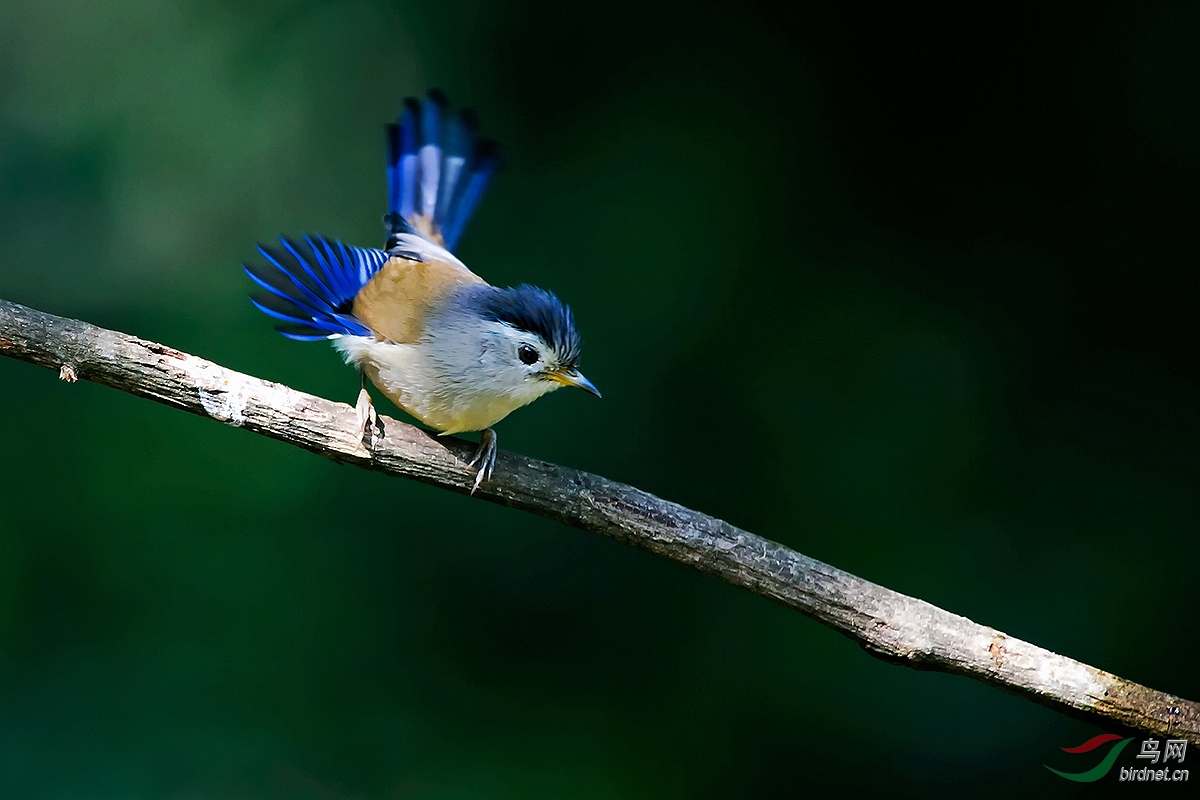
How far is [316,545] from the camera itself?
132 inches

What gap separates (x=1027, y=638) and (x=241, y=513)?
2511 mm

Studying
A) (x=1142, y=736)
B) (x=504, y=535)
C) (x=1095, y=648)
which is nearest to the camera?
(x=1142, y=736)

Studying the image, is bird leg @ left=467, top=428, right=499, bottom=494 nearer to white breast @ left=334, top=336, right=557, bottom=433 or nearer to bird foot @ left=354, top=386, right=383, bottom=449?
white breast @ left=334, top=336, right=557, bottom=433

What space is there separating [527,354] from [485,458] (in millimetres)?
259

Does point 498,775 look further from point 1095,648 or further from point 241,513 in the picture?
point 1095,648

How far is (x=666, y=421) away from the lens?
3.43 m

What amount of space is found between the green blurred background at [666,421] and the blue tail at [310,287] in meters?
0.89

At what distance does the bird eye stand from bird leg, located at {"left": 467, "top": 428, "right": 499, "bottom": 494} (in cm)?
18

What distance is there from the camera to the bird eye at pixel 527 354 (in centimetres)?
230

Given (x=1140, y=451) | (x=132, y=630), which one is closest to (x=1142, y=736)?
(x=1140, y=451)

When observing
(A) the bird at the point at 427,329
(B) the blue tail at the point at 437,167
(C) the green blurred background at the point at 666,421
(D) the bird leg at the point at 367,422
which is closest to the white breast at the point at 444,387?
(A) the bird at the point at 427,329

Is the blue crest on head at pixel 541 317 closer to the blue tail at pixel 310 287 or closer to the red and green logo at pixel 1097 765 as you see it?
the blue tail at pixel 310 287

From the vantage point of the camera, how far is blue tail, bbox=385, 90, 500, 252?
9.70ft

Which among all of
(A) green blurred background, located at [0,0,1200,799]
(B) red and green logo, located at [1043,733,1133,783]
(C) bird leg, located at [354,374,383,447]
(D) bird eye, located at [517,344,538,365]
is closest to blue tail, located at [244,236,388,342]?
(C) bird leg, located at [354,374,383,447]
